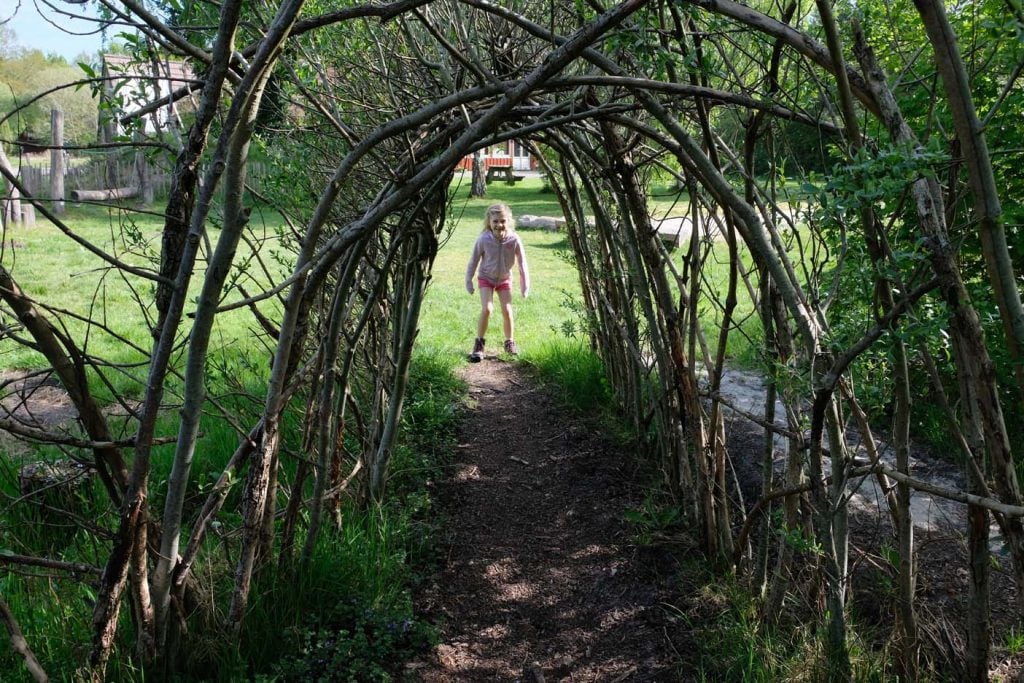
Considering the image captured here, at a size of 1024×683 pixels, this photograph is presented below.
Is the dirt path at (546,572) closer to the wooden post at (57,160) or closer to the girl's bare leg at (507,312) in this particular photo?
the girl's bare leg at (507,312)

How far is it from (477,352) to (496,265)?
91 centimetres

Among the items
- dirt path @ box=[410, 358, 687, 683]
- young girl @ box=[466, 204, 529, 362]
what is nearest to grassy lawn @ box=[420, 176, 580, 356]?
young girl @ box=[466, 204, 529, 362]

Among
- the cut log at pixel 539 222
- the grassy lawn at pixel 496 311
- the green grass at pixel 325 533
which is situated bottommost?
the green grass at pixel 325 533

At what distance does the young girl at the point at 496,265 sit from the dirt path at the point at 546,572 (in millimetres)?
2367

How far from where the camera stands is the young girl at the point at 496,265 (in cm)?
782

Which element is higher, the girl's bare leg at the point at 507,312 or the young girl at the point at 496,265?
the young girl at the point at 496,265

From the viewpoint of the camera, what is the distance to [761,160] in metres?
8.53

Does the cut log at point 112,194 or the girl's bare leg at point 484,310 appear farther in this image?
the girl's bare leg at point 484,310

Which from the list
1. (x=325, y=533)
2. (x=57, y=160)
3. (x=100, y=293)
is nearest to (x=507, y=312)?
(x=325, y=533)

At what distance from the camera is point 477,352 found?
7.73 meters

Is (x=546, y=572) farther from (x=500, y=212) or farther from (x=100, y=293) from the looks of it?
(x=100, y=293)

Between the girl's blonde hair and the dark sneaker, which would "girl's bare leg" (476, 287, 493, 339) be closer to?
the dark sneaker

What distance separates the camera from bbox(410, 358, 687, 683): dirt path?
3.17 m

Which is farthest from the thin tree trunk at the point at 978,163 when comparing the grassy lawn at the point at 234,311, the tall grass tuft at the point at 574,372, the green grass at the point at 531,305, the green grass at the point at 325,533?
the tall grass tuft at the point at 574,372
